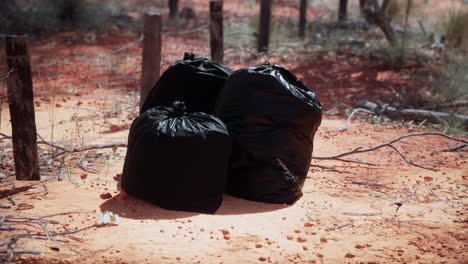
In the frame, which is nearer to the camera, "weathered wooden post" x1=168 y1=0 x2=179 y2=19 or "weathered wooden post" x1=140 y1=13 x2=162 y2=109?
"weathered wooden post" x1=140 y1=13 x2=162 y2=109

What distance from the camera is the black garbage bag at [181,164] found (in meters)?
3.30

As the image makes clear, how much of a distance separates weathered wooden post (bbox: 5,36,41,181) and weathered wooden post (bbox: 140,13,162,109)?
138 cm

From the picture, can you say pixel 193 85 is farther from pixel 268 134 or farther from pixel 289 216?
pixel 289 216

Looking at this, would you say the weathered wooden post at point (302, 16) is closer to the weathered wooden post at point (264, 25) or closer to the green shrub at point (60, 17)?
the weathered wooden post at point (264, 25)

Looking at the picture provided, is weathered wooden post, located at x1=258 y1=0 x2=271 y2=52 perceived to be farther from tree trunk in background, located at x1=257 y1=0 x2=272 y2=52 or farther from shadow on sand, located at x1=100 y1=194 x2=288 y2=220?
shadow on sand, located at x1=100 y1=194 x2=288 y2=220

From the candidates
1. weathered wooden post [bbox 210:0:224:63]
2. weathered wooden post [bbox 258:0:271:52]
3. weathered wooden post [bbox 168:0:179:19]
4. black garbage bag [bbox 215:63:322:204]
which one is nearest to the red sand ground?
black garbage bag [bbox 215:63:322:204]

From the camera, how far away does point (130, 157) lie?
11.4 ft

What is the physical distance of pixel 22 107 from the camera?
3.62 m

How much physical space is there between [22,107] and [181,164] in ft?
4.01

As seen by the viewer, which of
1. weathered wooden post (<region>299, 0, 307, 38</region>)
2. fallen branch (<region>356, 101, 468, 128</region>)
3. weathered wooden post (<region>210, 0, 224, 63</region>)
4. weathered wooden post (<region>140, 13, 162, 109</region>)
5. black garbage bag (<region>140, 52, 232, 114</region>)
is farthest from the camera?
weathered wooden post (<region>299, 0, 307, 38</region>)

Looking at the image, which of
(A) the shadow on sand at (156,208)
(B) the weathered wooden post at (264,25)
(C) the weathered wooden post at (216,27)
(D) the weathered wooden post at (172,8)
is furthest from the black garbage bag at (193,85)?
(D) the weathered wooden post at (172,8)

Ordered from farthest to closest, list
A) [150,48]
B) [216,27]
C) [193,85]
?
1. [216,27]
2. [150,48]
3. [193,85]

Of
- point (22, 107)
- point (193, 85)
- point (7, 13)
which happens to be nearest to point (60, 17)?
point (7, 13)

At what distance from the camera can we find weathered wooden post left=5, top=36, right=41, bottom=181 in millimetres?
3535
